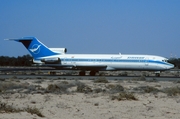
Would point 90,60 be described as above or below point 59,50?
below

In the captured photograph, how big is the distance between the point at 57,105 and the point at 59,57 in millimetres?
29944

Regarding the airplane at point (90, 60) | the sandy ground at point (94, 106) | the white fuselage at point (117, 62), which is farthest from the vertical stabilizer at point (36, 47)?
the sandy ground at point (94, 106)

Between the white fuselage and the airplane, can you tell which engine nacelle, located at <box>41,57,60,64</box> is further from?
the white fuselage

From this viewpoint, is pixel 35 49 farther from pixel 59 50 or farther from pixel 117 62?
pixel 117 62

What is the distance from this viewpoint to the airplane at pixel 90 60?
139 ft

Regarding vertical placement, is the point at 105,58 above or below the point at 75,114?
above

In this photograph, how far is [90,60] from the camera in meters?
45.4

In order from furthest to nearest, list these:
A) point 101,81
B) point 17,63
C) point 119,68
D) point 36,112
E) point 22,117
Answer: point 17,63
point 119,68
point 101,81
point 36,112
point 22,117

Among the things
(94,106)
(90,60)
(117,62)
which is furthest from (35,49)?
(94,106)

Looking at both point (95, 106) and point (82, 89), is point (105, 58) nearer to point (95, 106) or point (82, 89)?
point (82, 89)

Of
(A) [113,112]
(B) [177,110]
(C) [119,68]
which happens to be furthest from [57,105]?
(C) [119,68]

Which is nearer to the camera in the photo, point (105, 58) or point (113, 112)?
point (113, 112)

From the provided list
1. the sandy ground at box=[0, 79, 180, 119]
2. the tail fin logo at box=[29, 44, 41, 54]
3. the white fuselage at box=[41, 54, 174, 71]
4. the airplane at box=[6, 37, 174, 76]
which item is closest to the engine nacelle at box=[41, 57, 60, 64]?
the airplane at box=[6, 37, 174, 76]

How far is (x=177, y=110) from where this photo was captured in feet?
51.5
